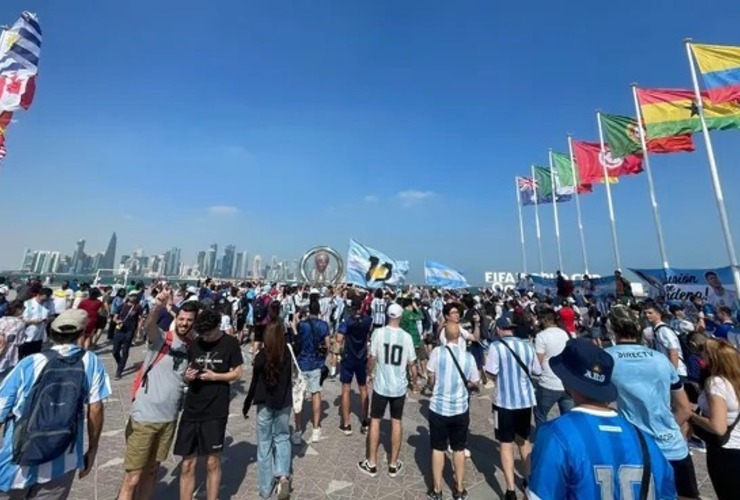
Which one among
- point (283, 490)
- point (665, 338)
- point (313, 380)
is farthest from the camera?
point (313, 380)

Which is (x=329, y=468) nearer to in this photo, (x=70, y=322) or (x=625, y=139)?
(x=70, y=322)

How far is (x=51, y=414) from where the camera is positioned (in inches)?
97.4

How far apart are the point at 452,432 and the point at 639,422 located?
195 cm

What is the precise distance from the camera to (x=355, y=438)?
19.2 feet

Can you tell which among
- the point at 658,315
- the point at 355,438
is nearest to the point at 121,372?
the point at 355,438

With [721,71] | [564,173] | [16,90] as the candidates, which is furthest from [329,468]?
[564,173]

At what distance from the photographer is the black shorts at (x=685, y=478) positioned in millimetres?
3113

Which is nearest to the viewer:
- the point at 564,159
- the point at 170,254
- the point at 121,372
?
the point at 121,372

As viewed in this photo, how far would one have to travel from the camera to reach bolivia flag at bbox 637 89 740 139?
1277cm

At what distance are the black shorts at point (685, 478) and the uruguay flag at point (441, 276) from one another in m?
22.7

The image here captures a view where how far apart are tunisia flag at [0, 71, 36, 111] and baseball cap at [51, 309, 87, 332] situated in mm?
12793

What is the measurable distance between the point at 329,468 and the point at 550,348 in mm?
3625

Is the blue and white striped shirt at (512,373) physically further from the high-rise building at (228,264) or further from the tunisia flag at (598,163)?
the high-rise building at (228,264)

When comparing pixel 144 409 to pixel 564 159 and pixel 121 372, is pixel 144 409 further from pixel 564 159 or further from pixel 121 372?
pixel 564 159
